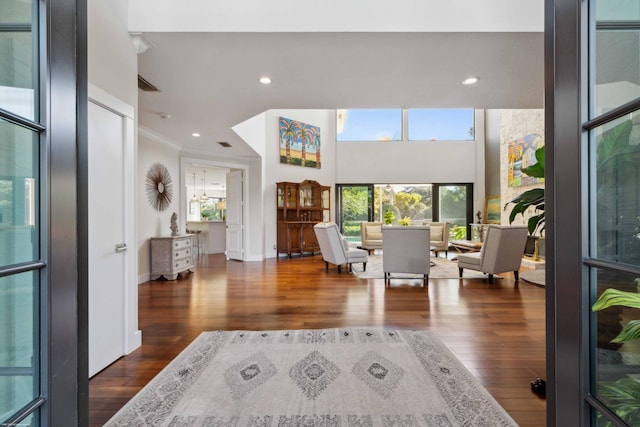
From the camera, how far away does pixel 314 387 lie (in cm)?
165

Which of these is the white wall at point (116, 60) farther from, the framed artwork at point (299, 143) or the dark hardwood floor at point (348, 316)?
the framed artwork at point (299, 143)

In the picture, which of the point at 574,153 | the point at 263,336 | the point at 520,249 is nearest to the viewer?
the point at 574,153

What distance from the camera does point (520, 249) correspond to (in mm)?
4301

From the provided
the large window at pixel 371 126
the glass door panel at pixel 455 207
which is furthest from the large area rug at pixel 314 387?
the large window at pixel 371 126

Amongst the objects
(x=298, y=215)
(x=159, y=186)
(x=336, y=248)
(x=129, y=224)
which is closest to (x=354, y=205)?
(x=298, y=215)

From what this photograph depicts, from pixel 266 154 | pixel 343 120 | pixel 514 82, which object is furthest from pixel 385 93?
pixel 343 120

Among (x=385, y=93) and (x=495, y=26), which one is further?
(x=385, y=93)

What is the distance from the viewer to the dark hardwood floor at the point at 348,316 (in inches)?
68.4

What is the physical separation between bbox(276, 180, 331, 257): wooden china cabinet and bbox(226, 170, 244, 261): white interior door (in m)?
0.93

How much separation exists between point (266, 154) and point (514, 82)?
5291 millimetres

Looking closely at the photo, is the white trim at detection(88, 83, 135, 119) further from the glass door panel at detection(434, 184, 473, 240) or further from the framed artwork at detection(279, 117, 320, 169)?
the glass door panel at detection(434, 184, 473, 240)

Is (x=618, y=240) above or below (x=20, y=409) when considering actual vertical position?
above

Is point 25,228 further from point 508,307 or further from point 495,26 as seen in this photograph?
point 508,307

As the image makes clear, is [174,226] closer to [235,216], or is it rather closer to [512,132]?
[235,216]
